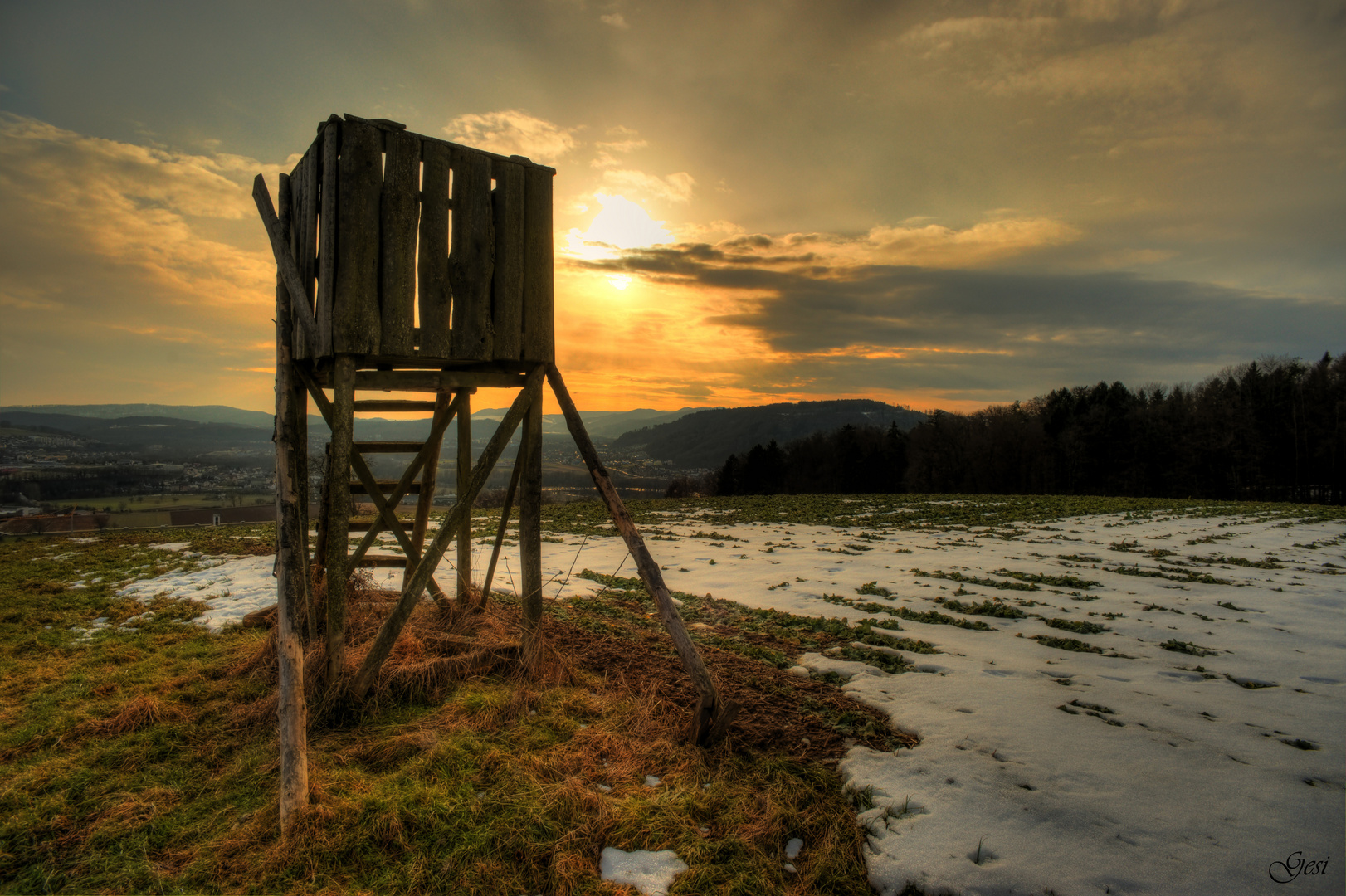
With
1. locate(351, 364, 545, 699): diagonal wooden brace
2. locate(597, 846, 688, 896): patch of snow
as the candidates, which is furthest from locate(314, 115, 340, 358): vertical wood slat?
locate(597, 846, 688, 896): patch of snow

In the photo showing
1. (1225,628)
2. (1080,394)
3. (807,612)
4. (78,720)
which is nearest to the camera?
(78,720)

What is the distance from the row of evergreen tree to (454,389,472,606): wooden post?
49.7 metres

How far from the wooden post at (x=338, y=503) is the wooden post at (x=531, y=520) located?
1.54 metres

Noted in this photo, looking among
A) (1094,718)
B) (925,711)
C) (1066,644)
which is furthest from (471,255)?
(1066,644)

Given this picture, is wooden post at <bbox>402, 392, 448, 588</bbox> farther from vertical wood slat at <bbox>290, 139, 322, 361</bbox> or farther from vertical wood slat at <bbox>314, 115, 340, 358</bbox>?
vertical wood slat at <bbox>314, 115, 340, 358</bbox>

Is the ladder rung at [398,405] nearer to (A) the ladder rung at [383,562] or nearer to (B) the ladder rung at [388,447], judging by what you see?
(B) the ladder rung at [388,447]

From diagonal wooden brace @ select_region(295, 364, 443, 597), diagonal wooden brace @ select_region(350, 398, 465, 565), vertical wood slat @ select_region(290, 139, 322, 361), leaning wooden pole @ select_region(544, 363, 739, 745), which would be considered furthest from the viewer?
diagonal wooden brace @ select_region(350, 398, 465, 565)

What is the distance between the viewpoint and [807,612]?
337 inches

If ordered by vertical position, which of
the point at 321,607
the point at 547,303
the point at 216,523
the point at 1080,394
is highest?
the point at 1080,394

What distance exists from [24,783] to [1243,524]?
28280mm

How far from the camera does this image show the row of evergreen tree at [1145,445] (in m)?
45.2

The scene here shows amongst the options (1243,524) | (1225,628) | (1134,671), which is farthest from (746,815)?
(1243,524)

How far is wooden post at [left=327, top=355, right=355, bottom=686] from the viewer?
190 inches

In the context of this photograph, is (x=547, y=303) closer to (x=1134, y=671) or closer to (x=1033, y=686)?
(x=1033, y=686)
